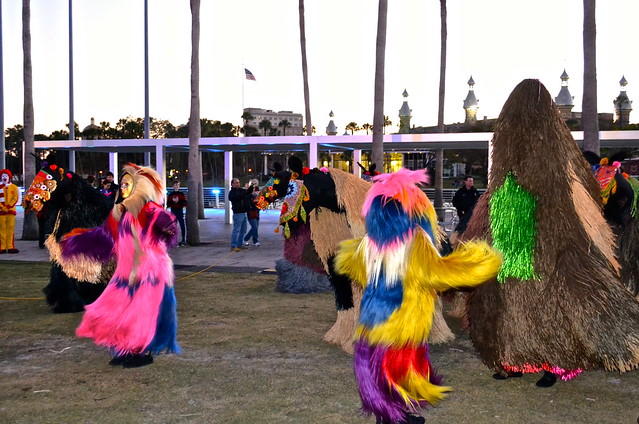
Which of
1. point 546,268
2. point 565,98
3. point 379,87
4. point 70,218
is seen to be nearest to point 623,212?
point 546,268

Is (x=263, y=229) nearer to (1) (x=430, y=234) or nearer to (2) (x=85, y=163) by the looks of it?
(1) (x=430, y=234)

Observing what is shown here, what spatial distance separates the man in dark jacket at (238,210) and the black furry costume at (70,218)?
605 centimetres

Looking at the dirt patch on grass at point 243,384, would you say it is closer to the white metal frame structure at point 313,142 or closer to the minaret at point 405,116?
the white metal frame structure at point 313,142

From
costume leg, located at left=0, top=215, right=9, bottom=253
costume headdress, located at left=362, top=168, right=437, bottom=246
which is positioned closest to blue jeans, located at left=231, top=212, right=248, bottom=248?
costume leg, located at left=0, top=215, right=9, bottom=253

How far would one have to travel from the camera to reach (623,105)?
10556 centimetres

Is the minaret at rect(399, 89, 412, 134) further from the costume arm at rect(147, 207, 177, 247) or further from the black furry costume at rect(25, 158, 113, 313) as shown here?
the costume arm at rect(147, 207, 177, 247)

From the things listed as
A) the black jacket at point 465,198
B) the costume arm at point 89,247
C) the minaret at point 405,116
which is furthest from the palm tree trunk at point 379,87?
the minaret at point 405,116

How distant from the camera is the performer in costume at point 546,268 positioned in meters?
4.42

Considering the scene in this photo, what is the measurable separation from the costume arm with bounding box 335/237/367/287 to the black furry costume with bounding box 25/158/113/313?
4360mm

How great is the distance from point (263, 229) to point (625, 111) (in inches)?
4222

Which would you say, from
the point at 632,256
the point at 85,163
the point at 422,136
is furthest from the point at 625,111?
the point at 632,256

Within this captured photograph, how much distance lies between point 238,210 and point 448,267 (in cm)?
1048

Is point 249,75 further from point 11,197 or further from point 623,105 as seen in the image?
point 623,105

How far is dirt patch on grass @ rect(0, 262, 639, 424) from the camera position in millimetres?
4297
